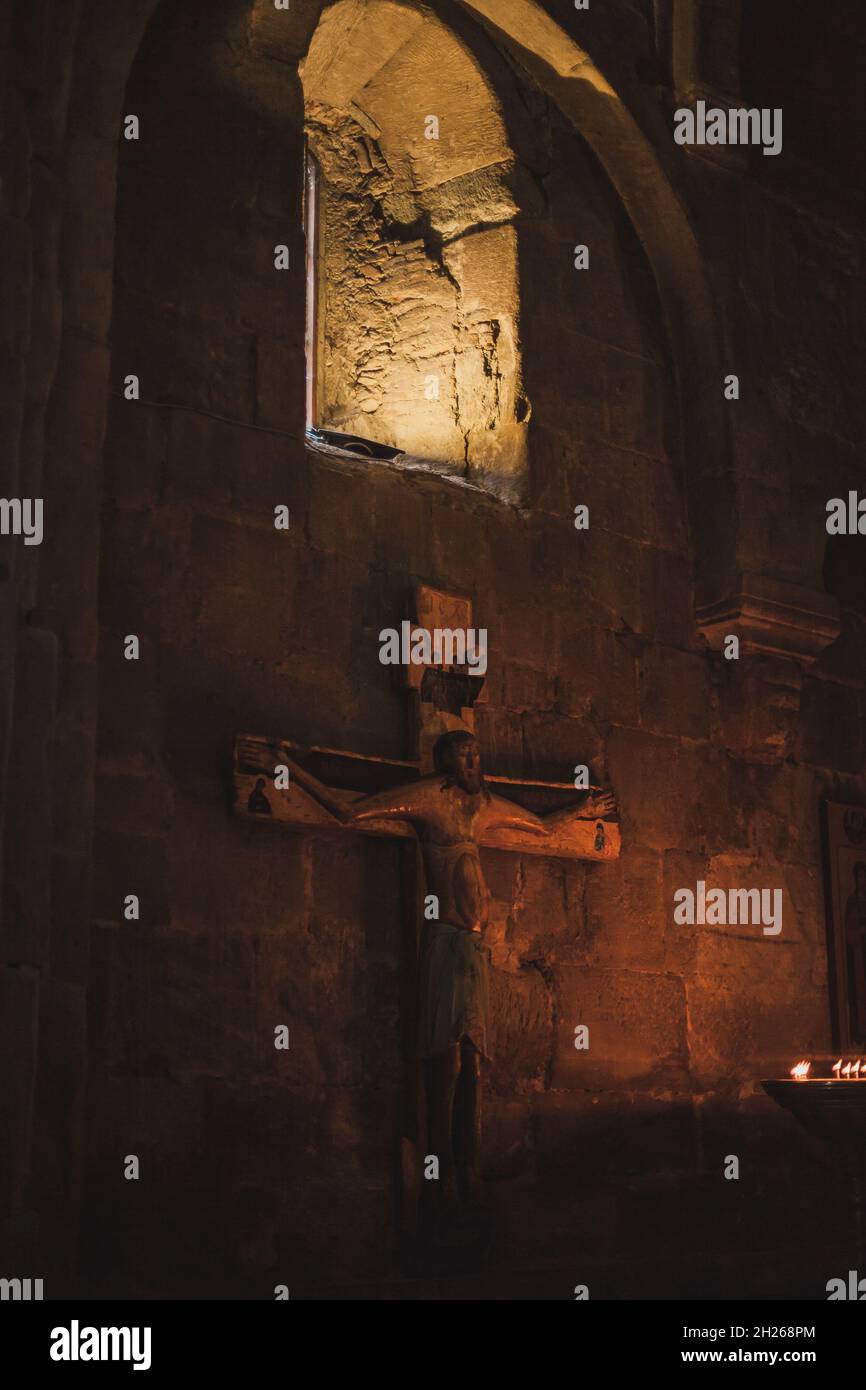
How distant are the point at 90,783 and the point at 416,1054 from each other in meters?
1.65

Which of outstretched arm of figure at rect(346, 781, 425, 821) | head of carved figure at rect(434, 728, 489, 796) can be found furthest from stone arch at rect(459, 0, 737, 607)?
outstretched arm of figure at rect(346, 781, 425, 821)

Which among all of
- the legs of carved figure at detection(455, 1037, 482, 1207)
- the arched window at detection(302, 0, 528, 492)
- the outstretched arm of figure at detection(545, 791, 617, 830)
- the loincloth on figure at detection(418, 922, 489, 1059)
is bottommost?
the legs of carved figure at detection(455, 1037, 482, 1207)

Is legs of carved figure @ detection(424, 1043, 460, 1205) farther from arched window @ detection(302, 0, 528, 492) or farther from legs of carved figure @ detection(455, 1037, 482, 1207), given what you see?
arched window @ detection(302, 0, 528, 492)

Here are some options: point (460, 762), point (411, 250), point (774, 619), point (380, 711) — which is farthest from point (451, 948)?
point (411, 250)

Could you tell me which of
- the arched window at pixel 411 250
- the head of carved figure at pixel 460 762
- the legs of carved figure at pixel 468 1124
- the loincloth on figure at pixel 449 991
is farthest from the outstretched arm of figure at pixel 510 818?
the arched window at pixel 411 250

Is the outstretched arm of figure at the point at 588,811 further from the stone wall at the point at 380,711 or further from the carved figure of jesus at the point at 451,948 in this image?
the carved figure of jesus at the point at 451,948

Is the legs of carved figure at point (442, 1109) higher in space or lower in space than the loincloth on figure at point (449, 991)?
lower

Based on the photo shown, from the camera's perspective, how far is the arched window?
8.23 m

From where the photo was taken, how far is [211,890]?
21.5 ft

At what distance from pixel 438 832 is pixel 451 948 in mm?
440

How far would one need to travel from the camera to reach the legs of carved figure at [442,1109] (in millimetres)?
6773

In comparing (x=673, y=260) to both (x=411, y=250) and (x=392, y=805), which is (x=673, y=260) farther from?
(x=392, y=805)

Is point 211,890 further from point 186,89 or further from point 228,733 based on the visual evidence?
point 186,89

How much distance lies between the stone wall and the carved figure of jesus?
0.21m
